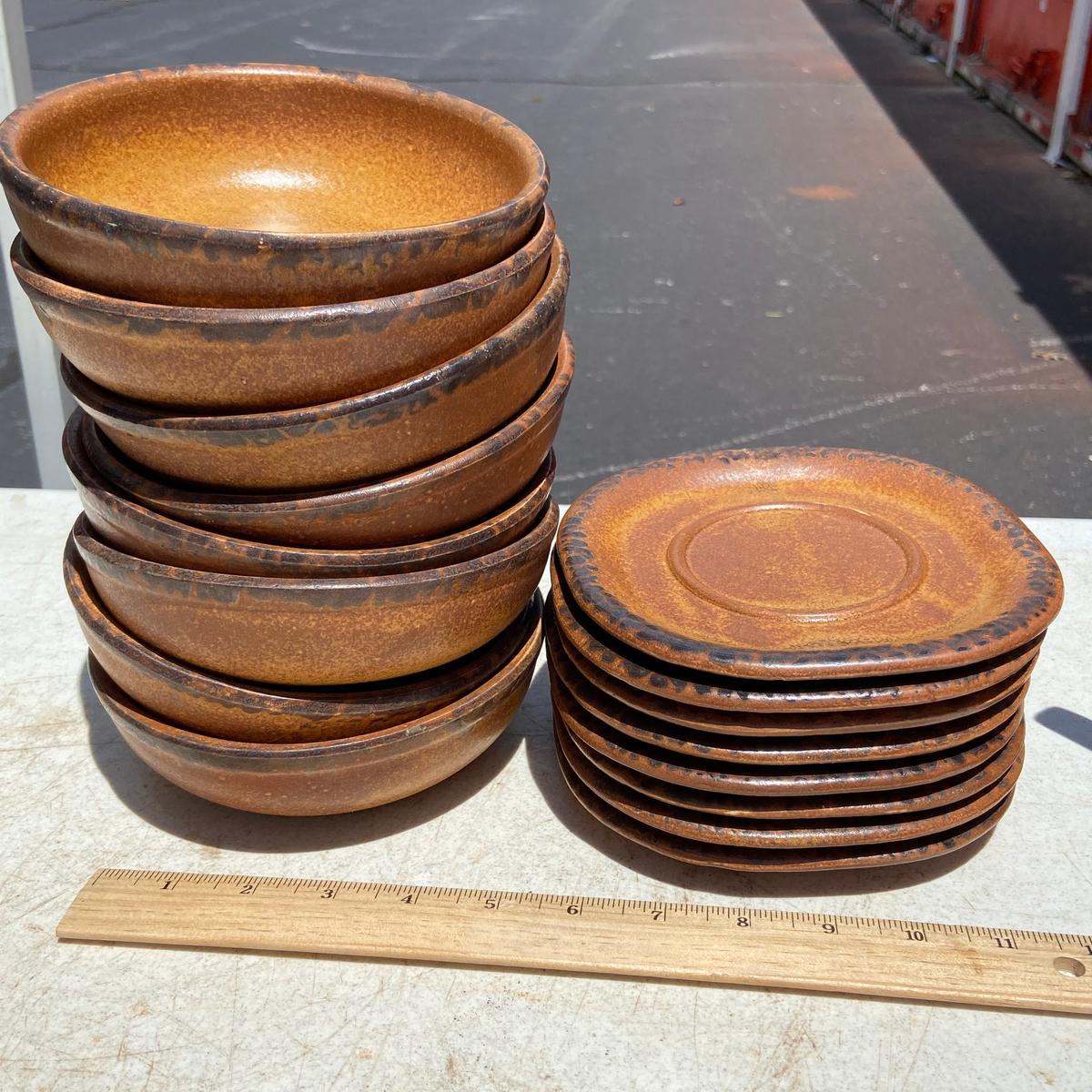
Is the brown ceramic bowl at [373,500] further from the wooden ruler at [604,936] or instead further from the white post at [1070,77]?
the white post at [1070,77]

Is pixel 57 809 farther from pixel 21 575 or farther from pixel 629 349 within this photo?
pixel 629 349

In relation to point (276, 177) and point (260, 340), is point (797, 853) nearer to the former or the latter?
point (260, 340)

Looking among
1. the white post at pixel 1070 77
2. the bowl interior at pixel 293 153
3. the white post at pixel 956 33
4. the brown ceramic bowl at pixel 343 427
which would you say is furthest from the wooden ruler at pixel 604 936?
the white post at pixel 956 33

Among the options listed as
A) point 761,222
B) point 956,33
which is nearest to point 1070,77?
point 761,222

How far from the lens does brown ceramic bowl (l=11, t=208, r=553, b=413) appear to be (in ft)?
3.60

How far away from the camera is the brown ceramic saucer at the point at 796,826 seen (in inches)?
50.4

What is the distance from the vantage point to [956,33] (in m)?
7.02

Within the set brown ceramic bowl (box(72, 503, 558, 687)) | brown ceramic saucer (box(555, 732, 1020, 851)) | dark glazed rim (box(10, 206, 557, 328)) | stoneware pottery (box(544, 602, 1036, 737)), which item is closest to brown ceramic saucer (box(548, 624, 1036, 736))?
stoneware pottery (box(544, 602, 1036, 737))

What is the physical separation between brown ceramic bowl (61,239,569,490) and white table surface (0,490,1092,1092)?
1.59 ft

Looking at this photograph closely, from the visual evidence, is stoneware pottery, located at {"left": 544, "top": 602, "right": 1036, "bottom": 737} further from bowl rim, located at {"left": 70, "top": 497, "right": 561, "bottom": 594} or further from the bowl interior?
the bowl interior

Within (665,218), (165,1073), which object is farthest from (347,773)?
(665,218)

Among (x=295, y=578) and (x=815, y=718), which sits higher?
(x=295, y=578)

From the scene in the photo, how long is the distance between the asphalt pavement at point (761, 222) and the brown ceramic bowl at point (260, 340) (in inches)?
97.5

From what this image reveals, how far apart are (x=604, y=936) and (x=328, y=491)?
54 centimetres
